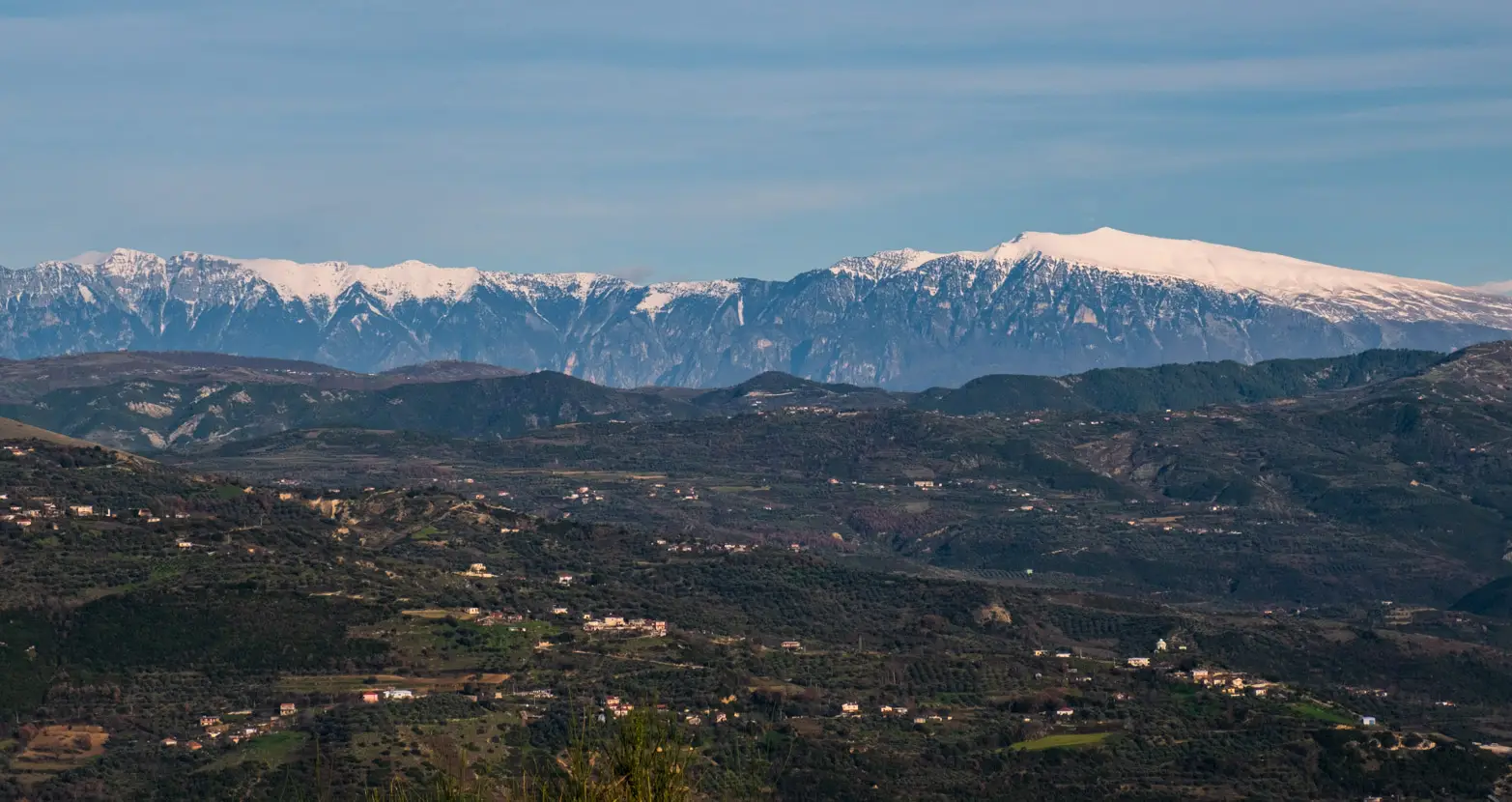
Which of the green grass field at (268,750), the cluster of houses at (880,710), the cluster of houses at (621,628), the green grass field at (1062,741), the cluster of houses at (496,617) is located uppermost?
the cluster of houses at (496,617)

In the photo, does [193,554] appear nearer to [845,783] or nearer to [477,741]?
[477,741]

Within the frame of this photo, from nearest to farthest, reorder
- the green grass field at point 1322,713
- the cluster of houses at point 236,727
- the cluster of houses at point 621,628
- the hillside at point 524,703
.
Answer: the hillside at point 524,703
the cluster of houses at point 236,727
the green grass field at point 1322,713
the cluster of houses at point 621,628

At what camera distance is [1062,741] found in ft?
515

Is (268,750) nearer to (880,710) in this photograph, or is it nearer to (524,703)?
(524,703)

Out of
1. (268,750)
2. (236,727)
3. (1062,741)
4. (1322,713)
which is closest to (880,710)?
(1062,741)

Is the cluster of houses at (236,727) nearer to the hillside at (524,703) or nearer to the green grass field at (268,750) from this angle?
the hillside at (524,703)

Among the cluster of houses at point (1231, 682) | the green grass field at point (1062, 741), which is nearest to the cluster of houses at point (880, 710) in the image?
the green grass field at point (1062, 741)

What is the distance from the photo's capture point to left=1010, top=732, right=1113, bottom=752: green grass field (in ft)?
507

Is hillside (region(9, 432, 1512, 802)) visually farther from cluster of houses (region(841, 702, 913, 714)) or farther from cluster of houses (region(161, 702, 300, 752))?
cluster of houses (region(841, 702, 913, 714))

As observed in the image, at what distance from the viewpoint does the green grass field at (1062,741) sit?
15462 centimetres

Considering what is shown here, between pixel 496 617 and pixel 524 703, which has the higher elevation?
pixel 496 617

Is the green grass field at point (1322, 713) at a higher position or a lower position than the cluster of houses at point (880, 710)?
lower

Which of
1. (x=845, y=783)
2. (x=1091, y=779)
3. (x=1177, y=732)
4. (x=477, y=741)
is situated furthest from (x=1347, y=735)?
(x=477, y=741)

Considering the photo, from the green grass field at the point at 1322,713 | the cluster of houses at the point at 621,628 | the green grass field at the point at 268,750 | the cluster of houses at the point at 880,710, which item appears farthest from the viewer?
the cluster of houses at the point at 621,628
